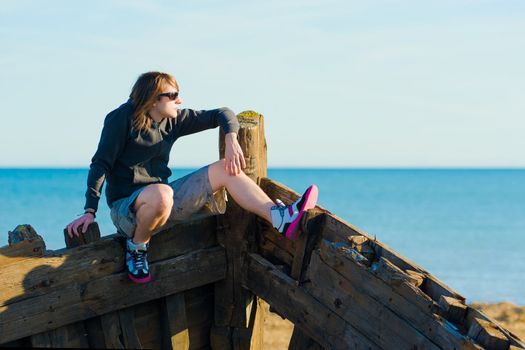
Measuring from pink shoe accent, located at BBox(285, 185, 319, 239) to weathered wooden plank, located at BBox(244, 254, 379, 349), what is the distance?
1.16 ft

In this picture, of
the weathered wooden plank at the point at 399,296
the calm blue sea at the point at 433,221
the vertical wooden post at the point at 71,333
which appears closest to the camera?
the weathered wooden plank at the point at 399,296

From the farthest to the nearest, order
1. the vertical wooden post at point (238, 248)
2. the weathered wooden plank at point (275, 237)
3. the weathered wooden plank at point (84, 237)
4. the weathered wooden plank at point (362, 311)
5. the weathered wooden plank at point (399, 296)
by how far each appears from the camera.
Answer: the vertical wooden post at point (238, 248) < the weathered wooden plank at point (275, 237) < the weathered wooden plank at point (84, 237) < the weathered wooden plank at point (362, 311) < the weathered wooden plank at point (399, 296)

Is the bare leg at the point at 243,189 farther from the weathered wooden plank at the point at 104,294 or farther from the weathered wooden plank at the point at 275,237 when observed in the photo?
the weathered wooden plank at the point at 104,294

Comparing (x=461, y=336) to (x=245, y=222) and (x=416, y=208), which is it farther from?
(x=416, y=208)

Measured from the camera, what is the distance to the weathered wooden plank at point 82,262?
434cm

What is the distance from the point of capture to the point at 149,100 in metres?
4.82

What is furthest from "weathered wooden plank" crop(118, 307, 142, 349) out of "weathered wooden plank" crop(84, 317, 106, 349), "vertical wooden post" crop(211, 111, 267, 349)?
"vertical wooden post" crop(211, 111, 267, 349)

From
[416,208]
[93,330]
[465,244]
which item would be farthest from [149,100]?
[416,208]

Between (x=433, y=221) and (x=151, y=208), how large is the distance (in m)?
49.7

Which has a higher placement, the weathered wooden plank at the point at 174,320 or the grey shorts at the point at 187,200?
the grey shorts at the point at 187,200

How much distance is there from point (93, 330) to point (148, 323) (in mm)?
425

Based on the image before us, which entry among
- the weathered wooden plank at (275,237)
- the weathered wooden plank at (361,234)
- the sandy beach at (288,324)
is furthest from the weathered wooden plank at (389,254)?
the sandy beach at (288,324)

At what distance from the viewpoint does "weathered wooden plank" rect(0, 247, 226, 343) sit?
437 cm

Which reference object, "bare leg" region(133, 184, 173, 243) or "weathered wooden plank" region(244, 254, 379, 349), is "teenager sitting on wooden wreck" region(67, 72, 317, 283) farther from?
"weathered wooden plank" region(244, 254, 379, 349)
